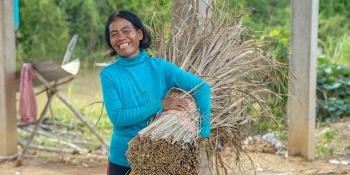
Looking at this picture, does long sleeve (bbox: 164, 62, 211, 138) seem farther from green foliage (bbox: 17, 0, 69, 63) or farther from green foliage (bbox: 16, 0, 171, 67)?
green foliage (bbox: 17, 0, 69, 63)

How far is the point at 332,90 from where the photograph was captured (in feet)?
25.8

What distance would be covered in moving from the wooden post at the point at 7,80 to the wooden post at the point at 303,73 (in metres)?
2.51

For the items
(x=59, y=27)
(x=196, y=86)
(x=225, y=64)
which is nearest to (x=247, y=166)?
(x=225, y=64)

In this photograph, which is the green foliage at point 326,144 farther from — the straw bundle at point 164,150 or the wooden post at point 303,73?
the straw bundle at point 164,150

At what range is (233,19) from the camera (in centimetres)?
359

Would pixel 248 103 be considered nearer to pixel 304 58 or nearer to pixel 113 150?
pixel 113 150

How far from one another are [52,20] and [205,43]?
31.7 feet

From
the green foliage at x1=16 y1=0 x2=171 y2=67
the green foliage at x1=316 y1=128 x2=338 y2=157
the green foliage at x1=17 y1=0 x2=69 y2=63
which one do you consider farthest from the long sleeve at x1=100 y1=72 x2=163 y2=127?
the green foliage at x1=17 y1=0 x2=69 y2=63

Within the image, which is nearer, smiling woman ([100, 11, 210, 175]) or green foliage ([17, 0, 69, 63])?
smiling woman ([100, 11, 210, 175])

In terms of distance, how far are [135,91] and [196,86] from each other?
0.28m

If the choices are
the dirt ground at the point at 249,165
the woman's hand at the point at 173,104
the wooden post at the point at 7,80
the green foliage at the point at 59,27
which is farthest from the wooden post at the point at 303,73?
the green foliage at the point at 59,27

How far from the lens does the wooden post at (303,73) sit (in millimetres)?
5398

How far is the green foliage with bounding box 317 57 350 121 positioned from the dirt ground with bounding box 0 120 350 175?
3.76 ft

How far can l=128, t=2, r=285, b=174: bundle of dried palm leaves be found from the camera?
Result: 133 inches
